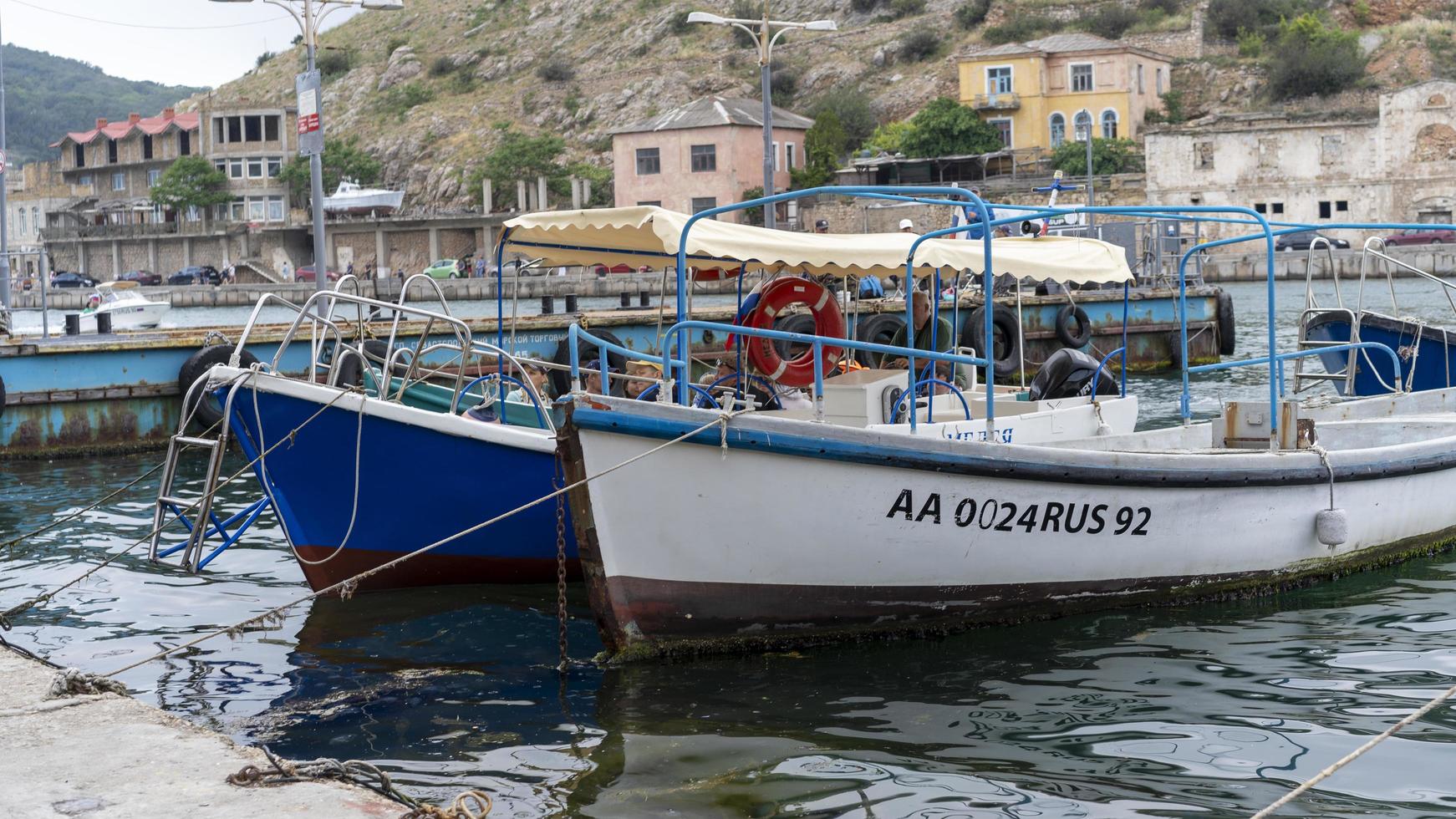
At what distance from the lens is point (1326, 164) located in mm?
65312

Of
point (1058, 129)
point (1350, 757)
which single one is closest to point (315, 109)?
point (1350, 757)

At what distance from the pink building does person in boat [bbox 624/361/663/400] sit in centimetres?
5589

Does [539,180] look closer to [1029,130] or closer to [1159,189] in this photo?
[1029,130]

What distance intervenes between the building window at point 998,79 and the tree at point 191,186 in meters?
49.0

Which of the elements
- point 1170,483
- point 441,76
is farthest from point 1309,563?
point 441,76

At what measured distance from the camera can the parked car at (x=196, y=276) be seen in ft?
277

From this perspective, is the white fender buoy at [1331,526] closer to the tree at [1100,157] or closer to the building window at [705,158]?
the tree at [1100,157]

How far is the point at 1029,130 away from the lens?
76250 millimetres

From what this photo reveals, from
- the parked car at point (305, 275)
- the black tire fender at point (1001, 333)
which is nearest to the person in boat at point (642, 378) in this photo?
the black tire fender at point (1001, 333)

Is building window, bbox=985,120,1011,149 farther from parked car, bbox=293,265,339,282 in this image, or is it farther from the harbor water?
the harbor water

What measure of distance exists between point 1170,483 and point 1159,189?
62.8m

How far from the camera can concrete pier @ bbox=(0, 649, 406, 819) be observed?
5098mm

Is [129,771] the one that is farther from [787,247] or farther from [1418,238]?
[1418,238]

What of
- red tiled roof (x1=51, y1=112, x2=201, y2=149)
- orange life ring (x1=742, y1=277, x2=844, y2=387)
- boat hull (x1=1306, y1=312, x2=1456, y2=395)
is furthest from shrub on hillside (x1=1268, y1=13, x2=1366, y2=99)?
orange life ring (x1=742, y1=277, x2=844, y2=387)
